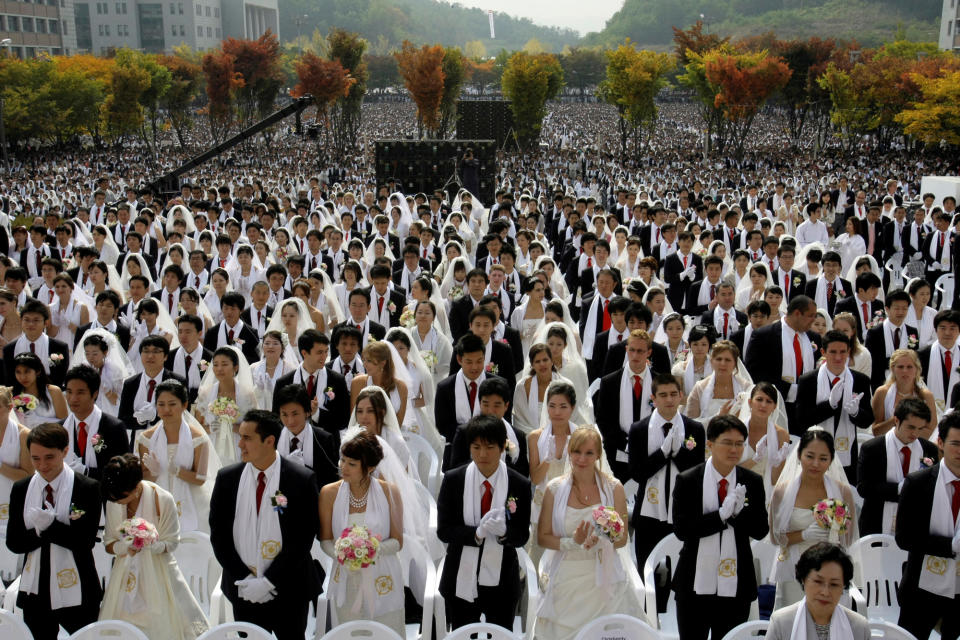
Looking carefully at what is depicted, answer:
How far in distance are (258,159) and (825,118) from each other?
35611 mm

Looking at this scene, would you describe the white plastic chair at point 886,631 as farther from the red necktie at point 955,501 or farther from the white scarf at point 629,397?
the white scarf at point 629,397

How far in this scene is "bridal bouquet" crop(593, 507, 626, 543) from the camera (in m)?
4.25

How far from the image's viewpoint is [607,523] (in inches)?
167

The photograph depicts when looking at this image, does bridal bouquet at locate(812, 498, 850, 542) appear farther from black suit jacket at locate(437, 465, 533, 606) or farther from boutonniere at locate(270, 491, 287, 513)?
boutonniere at locate(270, 491, 287, 513)

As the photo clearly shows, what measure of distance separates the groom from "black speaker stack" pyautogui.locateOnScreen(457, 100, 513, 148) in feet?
133

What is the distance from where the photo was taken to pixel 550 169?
39.8 meters

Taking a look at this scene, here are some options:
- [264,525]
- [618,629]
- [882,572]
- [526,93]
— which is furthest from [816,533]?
[526,93]

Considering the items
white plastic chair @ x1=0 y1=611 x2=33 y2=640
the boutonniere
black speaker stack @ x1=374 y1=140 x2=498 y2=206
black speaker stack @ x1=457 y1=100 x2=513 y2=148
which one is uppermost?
black speaker stack @ x1=457 y1=100 x2=513 y2=148

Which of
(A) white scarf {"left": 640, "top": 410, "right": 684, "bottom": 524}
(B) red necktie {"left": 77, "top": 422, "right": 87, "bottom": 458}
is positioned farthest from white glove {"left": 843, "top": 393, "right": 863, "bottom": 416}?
(B) red necktie {"left": 77, "top": 422, "right": 87, "bottom": 458}

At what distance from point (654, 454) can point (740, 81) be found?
43.8 meters

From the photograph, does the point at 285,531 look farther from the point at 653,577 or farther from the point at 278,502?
the point at 653,577

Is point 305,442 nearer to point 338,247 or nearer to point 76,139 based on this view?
point 338,247

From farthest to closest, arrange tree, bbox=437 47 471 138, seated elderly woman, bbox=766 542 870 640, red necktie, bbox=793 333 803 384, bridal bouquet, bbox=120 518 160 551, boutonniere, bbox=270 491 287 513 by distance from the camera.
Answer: tree, bbox=437 47 471 138 < red necktie, bbox=793 333 803 384 < boutonniere, bbox=270 491 287 513 < bridal bouquet, bbox=120 518 160 551 < seated elderly woman, bbox=766 542 870 640

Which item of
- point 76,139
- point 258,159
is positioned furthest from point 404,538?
point 76,139
